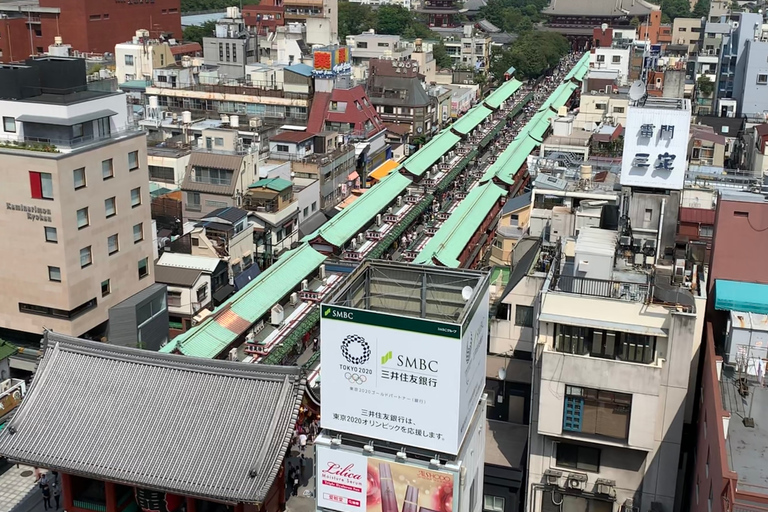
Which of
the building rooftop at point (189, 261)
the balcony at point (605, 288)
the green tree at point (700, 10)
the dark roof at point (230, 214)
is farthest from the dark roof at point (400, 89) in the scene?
the green tree at point (700, 10)

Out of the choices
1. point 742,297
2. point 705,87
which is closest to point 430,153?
point 705,87

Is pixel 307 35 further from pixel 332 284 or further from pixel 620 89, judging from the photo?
pixel 332 284

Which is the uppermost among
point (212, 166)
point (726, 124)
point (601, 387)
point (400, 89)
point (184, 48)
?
point (184, 48)

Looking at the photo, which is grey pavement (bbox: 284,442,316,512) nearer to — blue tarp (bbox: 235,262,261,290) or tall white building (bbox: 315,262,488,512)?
tall white building (bbox: 315,262,488,512)

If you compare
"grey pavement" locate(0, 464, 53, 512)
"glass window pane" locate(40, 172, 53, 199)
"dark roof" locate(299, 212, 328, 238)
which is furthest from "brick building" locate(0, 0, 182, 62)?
"grey pavement" locate(0, 464, 53, 512)

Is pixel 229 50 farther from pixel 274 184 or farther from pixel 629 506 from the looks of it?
pixel 629 506
